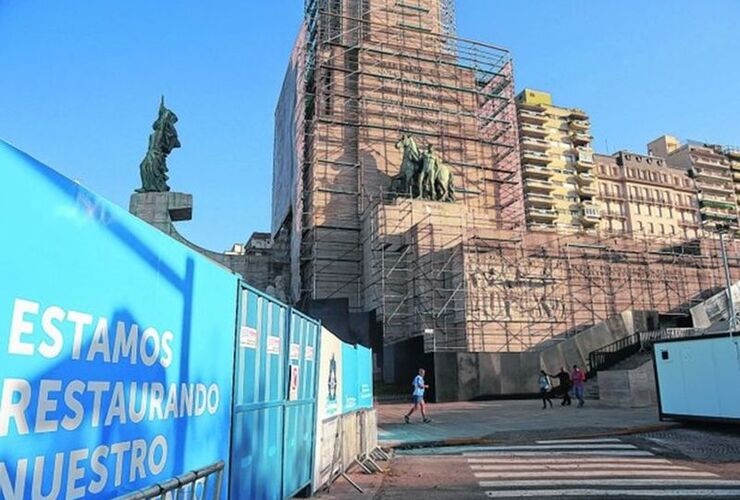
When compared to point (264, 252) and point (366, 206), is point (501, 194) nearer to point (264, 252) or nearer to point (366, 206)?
point (366, 206)

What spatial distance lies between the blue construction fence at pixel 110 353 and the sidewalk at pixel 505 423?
27.5 feet

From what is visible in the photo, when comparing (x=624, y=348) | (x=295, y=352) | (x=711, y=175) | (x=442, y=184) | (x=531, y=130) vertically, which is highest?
(x=531, y=130)

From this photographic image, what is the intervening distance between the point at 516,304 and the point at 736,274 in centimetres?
1736

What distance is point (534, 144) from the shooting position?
7388 cm

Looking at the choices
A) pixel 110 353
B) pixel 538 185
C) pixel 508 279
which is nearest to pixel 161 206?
pixel 508 279

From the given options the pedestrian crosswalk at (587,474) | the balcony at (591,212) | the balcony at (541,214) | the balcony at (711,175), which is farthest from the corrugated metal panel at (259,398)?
the balcony at (711,175)

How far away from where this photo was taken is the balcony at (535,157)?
72.6 meters

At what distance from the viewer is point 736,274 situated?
35625 mm

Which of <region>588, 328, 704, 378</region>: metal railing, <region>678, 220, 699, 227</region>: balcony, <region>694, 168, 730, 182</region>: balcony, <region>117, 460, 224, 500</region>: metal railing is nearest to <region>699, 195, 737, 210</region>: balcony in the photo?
<region>694, 168, 730, 182</region>: balcony

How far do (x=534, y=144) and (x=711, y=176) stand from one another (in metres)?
34.9

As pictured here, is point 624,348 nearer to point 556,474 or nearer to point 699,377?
point 699,377

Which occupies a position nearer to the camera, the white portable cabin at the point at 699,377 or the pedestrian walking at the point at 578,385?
the white portable cabin at the point at 699,377

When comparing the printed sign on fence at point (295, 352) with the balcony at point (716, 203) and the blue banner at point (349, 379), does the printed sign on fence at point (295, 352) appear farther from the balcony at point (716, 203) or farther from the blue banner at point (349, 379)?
the balcony at point (716, 203)

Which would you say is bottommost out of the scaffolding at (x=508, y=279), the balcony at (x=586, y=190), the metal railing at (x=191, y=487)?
the metal railing at (x=191, y=487)
